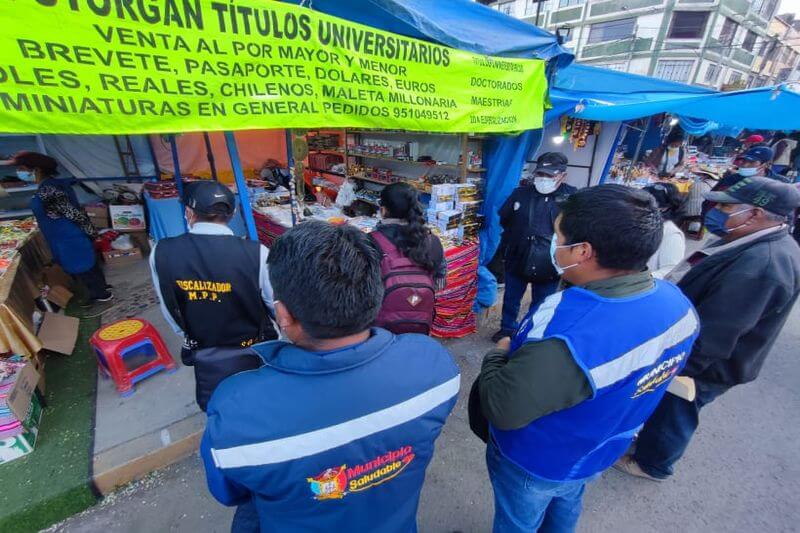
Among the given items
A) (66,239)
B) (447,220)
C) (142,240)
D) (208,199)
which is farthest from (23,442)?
(142,240)

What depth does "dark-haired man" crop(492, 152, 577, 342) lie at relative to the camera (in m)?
2.97

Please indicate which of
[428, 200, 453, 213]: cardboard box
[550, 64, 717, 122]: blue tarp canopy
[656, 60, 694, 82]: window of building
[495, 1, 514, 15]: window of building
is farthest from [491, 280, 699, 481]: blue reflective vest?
[495, 1, 514, 15]: window of building

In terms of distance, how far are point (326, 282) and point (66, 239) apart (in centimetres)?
448

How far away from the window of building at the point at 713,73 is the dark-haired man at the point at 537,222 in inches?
1182

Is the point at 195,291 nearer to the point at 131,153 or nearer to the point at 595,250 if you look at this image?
the point at 595,250

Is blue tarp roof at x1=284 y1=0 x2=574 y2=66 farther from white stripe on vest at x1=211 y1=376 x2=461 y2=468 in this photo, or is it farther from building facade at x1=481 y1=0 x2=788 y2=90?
building facade at x1=481 y1=0 x2=788 y2=90

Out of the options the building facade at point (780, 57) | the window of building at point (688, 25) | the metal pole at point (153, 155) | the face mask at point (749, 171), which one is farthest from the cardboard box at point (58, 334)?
the building facade at point (780, 57)

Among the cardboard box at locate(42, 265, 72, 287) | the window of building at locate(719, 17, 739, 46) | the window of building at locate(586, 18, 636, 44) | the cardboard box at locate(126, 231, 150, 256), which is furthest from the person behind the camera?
the window of building at locate(586, 18, 636, 44)

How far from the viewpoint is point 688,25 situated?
69.5 ft

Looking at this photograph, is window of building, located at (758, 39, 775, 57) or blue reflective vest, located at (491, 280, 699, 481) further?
window of building, located at (758, 39, 775, 57)

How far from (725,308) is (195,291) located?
2713 mm

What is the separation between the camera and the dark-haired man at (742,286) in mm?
1591

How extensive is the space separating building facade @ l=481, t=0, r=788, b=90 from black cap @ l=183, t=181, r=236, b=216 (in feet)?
75.8

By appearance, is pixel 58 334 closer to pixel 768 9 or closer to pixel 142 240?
pixel 142 240
